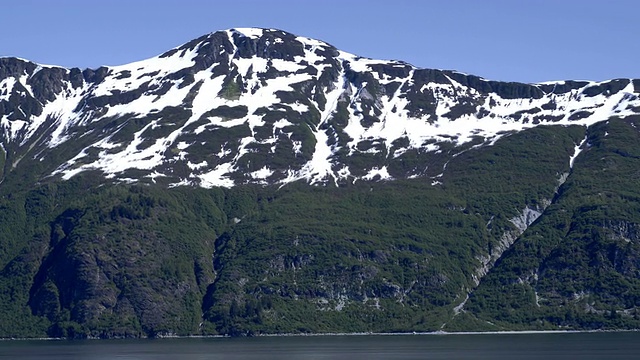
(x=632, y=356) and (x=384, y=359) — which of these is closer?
(x=632, y=356)

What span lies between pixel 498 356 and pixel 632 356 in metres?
22.6

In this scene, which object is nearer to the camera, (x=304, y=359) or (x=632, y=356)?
(x=632, y=356)

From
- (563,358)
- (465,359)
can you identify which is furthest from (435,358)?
(563,358)

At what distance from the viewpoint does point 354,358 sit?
199m

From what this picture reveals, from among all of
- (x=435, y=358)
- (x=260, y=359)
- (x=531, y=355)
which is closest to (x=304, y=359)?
(x=260, y=359)

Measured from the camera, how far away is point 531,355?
19762 centimetres

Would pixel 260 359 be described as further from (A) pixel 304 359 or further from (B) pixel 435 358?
(B) pixel 435 358

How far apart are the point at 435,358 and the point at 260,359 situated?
30061 millimetres

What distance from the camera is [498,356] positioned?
7653 inches

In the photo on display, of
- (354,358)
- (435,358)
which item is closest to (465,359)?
(435,358)

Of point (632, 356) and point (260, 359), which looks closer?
point (632, 356)

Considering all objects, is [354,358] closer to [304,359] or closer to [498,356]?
[304,359]

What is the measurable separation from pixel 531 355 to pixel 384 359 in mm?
25234

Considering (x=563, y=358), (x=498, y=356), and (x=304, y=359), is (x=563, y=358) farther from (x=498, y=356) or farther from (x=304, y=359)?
(x=304, y=359)
